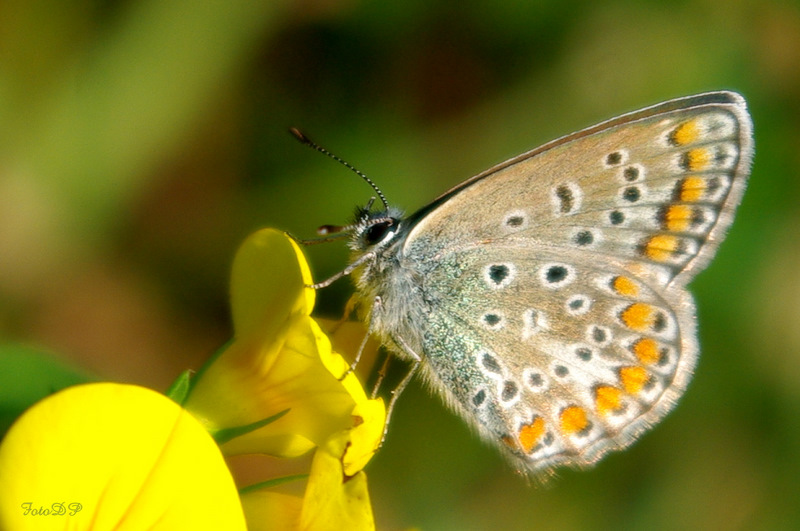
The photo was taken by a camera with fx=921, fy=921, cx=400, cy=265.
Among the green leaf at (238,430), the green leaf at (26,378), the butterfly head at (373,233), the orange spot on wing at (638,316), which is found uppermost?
the green leaf at (26,378)

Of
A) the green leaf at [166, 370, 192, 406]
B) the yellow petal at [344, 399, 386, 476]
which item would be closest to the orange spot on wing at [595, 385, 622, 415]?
the yellow petal at [344, 399, 386, 476]

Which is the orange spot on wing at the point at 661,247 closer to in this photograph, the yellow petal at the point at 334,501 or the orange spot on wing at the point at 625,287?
the orange spot on wing at the point at 625,287

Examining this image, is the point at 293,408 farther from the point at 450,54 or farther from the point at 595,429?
the point at 450,54

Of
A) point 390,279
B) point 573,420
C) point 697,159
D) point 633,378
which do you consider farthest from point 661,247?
point 390,279

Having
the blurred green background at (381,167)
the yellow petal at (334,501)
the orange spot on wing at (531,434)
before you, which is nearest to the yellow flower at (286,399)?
the yellow petal at (334,501)

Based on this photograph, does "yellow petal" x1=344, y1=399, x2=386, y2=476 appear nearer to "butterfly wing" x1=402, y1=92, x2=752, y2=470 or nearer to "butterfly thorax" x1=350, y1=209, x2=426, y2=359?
"butterfly thorax" x1=350, y1=209, x2=426, y2=359

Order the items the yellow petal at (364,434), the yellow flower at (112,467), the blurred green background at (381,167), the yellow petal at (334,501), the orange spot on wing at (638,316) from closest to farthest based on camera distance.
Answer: the yellow flower at (112,467)
the yellow petal at (334,501)
the yellow petal at (364,434)
the orange spot on wing at (638,316)
the blurred green background at (381,167)

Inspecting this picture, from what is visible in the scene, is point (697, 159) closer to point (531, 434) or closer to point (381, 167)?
point (531, 434)
